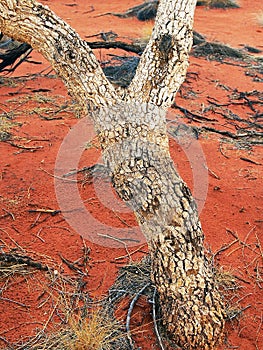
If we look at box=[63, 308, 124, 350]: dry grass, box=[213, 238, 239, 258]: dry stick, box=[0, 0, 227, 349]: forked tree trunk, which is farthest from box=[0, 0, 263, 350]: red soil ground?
box=[0, 0, 227, 349]: forked tree trunk

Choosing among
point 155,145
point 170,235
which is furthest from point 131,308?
point 155,145

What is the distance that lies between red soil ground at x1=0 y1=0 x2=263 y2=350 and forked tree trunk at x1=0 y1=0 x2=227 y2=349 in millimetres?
259

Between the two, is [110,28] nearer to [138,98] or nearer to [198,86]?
[198,86]

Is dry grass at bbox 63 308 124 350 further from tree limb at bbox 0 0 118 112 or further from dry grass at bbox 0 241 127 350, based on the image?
tree limb at bbox 0 0 118 112

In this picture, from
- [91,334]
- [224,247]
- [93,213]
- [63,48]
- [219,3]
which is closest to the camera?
[91,334]

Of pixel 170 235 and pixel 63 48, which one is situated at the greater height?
pixel 63 48

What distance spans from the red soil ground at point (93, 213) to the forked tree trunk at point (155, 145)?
26cm

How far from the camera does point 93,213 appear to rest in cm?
354

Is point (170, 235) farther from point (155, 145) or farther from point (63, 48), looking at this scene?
point (63, 48)

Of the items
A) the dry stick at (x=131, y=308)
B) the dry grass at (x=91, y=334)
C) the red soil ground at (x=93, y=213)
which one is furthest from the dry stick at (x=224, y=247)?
the dry grass at (x=91, y=334)

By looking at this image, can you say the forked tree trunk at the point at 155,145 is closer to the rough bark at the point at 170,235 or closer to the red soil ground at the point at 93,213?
the rough bark at the point at 170,235

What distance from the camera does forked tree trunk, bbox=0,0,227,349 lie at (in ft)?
7.80

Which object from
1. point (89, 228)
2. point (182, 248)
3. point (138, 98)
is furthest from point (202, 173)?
point (182, 248)

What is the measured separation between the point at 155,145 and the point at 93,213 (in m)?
1.14
